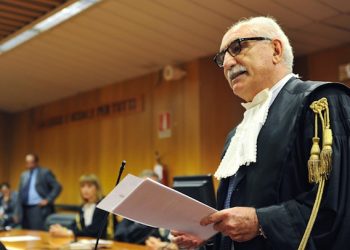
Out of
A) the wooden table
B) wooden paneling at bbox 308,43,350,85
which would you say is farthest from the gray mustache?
wooden paneling at bbox 308,43,350,85

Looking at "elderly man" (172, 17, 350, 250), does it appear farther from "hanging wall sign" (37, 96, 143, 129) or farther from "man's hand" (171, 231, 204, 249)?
"hanging wall sign" (37, 96, 143, 129)

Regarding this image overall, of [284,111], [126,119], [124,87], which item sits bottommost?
[284,111]

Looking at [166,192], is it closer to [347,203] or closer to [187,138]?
[347,203]

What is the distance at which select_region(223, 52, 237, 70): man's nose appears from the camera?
1645mm

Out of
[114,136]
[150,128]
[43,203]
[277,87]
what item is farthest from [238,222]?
[43,203]

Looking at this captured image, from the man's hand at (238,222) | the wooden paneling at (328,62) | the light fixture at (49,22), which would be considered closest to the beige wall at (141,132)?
the wooden paneling at (328,62)

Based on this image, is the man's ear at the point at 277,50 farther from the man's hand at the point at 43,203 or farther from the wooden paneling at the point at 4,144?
the wooden paneling at the point at 4,144

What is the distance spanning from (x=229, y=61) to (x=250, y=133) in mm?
265

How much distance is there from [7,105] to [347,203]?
8623 millimetres

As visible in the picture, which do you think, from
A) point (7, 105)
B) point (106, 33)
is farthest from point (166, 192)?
point (7, 105)

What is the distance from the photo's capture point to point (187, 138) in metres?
5.84

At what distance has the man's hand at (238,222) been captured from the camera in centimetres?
136

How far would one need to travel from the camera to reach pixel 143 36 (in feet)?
16.5

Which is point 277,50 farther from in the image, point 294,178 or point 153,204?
point 153,204
